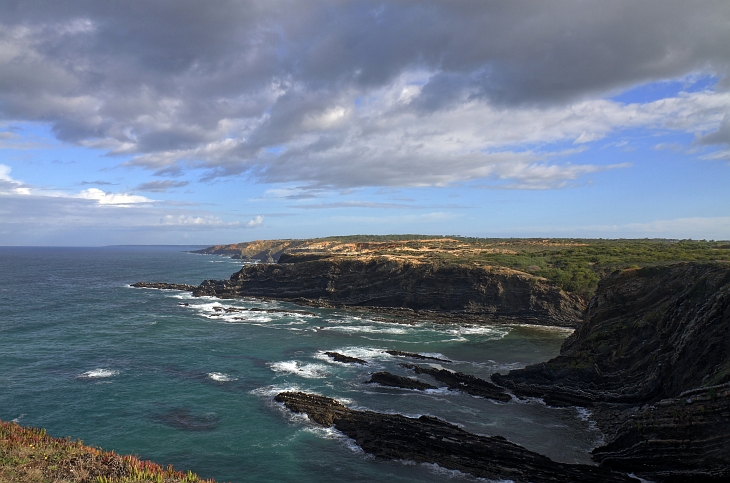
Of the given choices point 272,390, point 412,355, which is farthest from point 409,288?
point 272,390

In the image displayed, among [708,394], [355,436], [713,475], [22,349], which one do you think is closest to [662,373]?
[708,394]

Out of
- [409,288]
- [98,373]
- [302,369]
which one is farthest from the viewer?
[409,288]

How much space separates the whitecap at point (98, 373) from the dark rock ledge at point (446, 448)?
17132 mm

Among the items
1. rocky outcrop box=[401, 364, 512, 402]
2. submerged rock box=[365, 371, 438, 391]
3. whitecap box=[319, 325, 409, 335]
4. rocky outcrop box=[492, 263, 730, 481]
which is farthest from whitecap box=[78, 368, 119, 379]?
rocky outcrop box=[492, 263, 730, 481]

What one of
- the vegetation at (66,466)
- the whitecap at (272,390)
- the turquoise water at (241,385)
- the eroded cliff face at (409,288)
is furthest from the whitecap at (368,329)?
the vegetation at (66,466)

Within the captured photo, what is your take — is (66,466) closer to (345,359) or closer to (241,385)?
(241,385)

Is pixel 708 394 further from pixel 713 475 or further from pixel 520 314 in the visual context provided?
pixel 520 314

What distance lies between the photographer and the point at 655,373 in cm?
2744

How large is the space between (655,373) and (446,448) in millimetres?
14449

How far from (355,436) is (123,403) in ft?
53.4

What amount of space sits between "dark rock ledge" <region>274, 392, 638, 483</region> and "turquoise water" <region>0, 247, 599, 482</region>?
3.03 ft

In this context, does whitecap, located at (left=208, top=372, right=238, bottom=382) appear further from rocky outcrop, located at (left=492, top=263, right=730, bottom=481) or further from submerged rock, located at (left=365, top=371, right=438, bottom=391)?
rocky outcrop, located at (left=492, top=263, right=730, bottom=481)

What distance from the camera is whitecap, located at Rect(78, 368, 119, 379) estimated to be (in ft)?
116

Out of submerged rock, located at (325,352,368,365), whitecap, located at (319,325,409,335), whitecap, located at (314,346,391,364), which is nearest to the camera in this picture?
submerged rock, located at (325,352,368,365)
